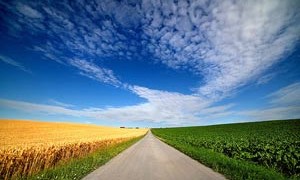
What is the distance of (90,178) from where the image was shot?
905cm

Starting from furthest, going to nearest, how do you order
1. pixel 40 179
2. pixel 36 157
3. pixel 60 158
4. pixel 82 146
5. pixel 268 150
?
pixel 82 146 < pixel 268 150 < pixel 60 158 < pixel 36 157 < pixel 40 179

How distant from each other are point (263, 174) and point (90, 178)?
7.21 meters

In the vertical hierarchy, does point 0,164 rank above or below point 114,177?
above

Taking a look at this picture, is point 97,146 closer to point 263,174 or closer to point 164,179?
point 164,179

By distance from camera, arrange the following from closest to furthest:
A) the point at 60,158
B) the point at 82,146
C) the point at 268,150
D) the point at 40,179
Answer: the point at 40,179 → the point at 60,158 → the point at 268,150 → the point at 82,146

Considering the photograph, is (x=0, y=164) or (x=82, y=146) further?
(x=82, y=146)

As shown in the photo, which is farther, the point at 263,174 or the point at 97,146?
the point at 97,146

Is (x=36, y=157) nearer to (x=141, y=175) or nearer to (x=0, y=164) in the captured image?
(x=0, y=164)

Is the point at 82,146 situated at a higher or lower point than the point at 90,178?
higher

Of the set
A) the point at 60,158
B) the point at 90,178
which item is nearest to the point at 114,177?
the point at 90,178

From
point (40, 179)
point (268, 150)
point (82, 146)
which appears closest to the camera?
point (40, 179)

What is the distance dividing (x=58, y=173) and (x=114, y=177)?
98.8 inches

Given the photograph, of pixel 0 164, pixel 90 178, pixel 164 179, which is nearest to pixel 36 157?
pixel 0 164

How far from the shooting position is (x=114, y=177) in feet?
30.4
